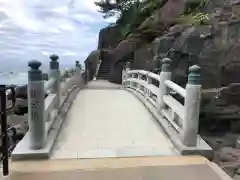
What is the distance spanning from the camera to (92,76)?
1435 inches

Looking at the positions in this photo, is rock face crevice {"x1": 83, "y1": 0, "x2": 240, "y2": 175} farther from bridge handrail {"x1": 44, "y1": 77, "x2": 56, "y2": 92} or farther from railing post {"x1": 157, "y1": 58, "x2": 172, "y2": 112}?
bridge handrail {"x1": 44, "y1": 77, "x2": 56, "y2": 92}

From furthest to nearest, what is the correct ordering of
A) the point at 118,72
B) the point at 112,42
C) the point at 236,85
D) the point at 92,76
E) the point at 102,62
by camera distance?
the point at 112,42 → the point at 92,76 → the point at 102,62 → the point at 118,72 → the point at 236,85

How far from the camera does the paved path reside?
511 cm

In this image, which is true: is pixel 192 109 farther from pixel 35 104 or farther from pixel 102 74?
pixel 102 74

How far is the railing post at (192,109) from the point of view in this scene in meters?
4.96

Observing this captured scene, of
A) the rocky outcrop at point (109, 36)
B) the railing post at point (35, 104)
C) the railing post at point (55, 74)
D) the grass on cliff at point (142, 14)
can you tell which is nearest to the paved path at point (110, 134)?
the railing post at point (35, 104)

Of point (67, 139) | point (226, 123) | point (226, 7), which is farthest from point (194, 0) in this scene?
point (67, 139)

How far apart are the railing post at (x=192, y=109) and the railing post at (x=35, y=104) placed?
2414 mm

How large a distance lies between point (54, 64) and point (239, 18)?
11721 millimetres

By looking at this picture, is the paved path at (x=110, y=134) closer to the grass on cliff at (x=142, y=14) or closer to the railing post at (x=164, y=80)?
the railing post at (x=164, y=80)

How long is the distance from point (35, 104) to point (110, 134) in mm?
1940

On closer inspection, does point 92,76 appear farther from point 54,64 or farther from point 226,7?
point 54,64

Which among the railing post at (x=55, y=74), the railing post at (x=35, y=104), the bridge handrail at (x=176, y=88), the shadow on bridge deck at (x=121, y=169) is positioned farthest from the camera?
the railing post at (x=55, y=74)

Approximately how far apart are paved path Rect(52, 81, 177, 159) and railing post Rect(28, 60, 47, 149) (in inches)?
16.4
